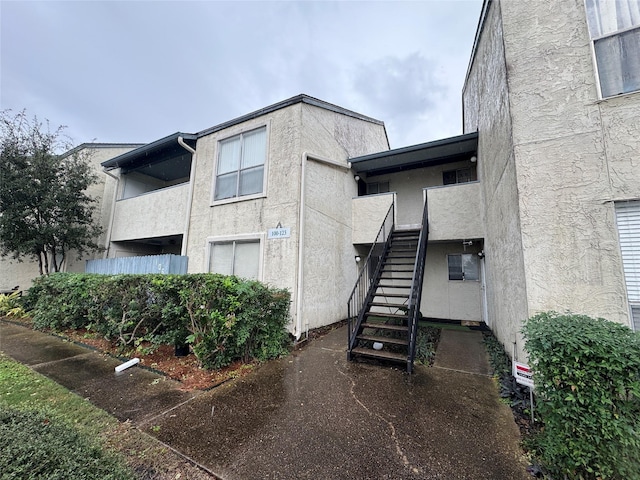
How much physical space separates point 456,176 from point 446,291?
423 centimetres

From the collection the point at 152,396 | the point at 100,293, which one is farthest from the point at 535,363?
the point at 100,293

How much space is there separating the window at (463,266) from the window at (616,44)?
19.2ft

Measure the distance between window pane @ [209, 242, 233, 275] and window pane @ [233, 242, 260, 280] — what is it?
0.78 feet

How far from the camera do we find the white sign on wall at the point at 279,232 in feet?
20.8

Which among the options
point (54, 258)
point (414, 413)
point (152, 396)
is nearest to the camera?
point (414, 413)

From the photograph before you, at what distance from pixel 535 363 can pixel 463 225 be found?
5867 mm

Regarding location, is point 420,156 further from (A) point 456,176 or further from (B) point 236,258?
(B) point 236,258

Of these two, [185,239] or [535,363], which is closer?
[535,363]

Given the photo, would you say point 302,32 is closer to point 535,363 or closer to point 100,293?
point 100,293

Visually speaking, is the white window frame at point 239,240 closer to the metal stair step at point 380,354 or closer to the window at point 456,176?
the metal stair step at point 380,354

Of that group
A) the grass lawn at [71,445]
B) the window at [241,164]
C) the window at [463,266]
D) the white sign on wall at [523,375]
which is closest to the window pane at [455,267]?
the window at [463,266]

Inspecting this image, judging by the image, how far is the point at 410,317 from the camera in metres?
4.78

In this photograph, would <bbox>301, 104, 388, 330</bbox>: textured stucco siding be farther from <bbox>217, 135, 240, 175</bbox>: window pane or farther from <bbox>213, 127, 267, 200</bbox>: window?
<bbox>217, 135, 240, 175</bbox>: window pane

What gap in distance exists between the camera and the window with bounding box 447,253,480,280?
848 centimetres
